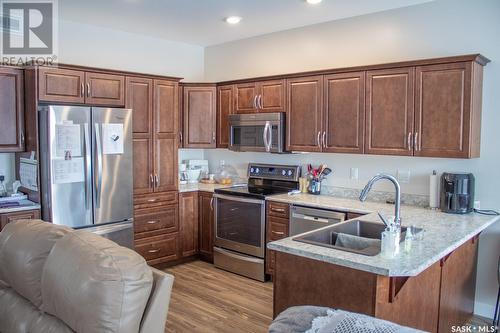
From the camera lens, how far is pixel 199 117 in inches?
203

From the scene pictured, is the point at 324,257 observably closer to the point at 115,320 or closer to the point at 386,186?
the point at 115,320

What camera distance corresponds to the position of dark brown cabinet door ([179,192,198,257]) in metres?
4.94

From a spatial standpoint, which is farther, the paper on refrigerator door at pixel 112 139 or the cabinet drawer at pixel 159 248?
the cabinet drawer at pixel 159 248

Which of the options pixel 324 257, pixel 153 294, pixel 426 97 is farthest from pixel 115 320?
pixel 426 97

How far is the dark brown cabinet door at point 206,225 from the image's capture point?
16.1 ft

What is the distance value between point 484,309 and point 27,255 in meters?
3.54

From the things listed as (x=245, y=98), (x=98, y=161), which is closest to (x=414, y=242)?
(x=245, y=98)

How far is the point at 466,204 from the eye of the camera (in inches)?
136

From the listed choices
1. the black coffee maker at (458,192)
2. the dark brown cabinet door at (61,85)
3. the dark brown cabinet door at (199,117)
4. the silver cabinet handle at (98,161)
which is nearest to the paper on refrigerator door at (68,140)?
the silver cabinet handle at (98,161)

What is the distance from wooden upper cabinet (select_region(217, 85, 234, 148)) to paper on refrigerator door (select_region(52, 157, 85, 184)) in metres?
1.74

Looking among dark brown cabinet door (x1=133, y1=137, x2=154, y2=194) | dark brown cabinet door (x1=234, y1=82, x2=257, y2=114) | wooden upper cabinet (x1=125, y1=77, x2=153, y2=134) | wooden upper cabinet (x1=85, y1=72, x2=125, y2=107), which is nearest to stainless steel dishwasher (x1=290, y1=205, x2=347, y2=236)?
dark brown cabinet door (x1=234, y1=82, x2=257, y2=114)

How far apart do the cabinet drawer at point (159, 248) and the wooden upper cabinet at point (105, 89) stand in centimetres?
151

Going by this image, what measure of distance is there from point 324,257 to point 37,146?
2874 millimetres

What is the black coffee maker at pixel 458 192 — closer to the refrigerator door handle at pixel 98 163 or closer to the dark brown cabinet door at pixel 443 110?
the dark brown cabinet door at pixel 443 110
